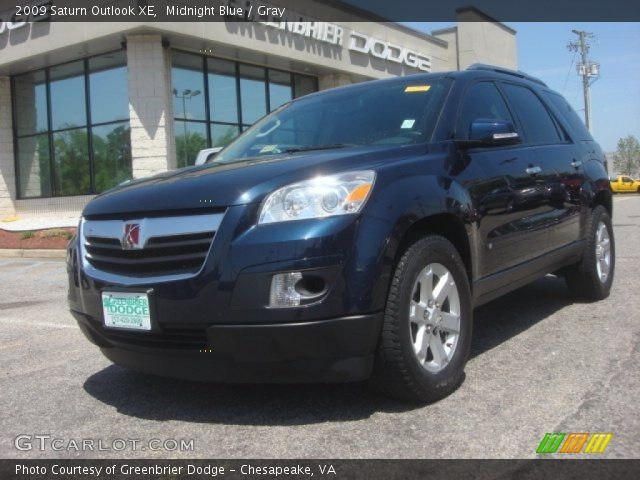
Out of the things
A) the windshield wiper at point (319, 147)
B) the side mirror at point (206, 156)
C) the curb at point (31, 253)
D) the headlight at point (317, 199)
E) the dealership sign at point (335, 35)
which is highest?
the dealership sign at point (335, 35)

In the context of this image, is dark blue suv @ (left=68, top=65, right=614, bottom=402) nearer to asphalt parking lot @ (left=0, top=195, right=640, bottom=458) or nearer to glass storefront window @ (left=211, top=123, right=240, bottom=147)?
asphalt parking lot @ (left=0, top=195, right=640, bottom=458)

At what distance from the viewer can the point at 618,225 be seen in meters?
14.0

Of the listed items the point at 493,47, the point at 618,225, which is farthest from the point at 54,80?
the point at 493,47

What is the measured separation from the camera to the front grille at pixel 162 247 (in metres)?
2.76

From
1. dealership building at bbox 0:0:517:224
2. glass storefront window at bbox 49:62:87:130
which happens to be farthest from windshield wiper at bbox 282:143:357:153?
glass storefront window at bbox 49:62:87:130

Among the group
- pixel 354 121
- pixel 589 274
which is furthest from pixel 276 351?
pixel 589 274

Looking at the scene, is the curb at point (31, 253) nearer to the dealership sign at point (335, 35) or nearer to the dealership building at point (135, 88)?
the dealership building at point (135, 88)

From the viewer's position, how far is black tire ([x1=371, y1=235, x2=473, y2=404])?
9.17 ft

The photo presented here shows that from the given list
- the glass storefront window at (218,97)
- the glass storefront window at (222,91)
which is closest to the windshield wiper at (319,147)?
the glass storefront window at (218,97)

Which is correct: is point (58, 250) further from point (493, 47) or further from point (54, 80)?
point (493, 47)

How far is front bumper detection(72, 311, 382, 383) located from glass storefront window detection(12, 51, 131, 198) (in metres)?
12.8

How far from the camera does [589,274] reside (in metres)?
5.14

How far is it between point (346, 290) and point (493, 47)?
89.1 feet

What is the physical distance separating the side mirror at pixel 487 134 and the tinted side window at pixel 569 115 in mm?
1893
